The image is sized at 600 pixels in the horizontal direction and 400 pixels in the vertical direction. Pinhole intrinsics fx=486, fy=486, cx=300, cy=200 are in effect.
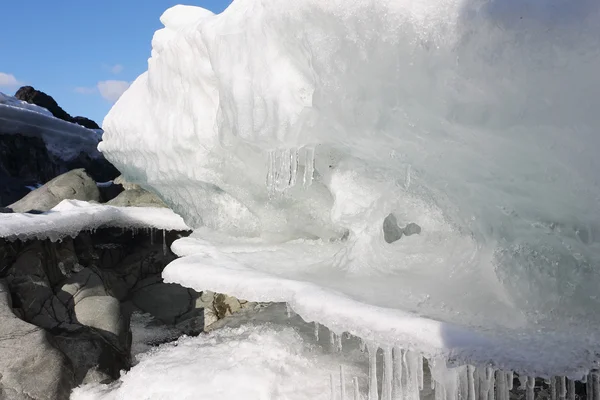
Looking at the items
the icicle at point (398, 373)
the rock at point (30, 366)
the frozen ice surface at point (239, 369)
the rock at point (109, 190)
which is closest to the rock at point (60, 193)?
the rock at point (109, 190)

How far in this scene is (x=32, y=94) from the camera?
19.0 m

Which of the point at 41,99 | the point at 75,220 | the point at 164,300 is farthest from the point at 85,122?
the point at 75,220

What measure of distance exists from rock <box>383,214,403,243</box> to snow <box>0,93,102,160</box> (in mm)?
12044

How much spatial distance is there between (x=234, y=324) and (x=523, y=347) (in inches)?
114

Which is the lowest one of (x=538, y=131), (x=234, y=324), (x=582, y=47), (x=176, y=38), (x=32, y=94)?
(x=234, y=324)

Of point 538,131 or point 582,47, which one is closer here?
point 582,47

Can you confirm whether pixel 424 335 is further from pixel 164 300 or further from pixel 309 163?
pixel 164 300

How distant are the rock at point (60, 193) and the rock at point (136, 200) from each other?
0.48 metres

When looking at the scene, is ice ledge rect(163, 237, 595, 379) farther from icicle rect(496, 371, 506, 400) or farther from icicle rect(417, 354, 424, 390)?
icicle rect(496, 371, 506, 400)

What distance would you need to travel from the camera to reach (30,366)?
12.7 ft

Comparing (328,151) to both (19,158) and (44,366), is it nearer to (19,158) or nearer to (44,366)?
(44,366)

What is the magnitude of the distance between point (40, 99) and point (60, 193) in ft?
44.7

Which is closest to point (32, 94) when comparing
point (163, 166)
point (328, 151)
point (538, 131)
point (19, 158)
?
point (19, 158)

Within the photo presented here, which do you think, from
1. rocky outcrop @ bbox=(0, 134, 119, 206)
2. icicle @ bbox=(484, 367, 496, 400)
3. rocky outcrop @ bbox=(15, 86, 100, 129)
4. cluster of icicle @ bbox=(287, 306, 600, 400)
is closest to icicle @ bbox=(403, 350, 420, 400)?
cluster of icicle @ bbox=(287, 306, 600, 400)
